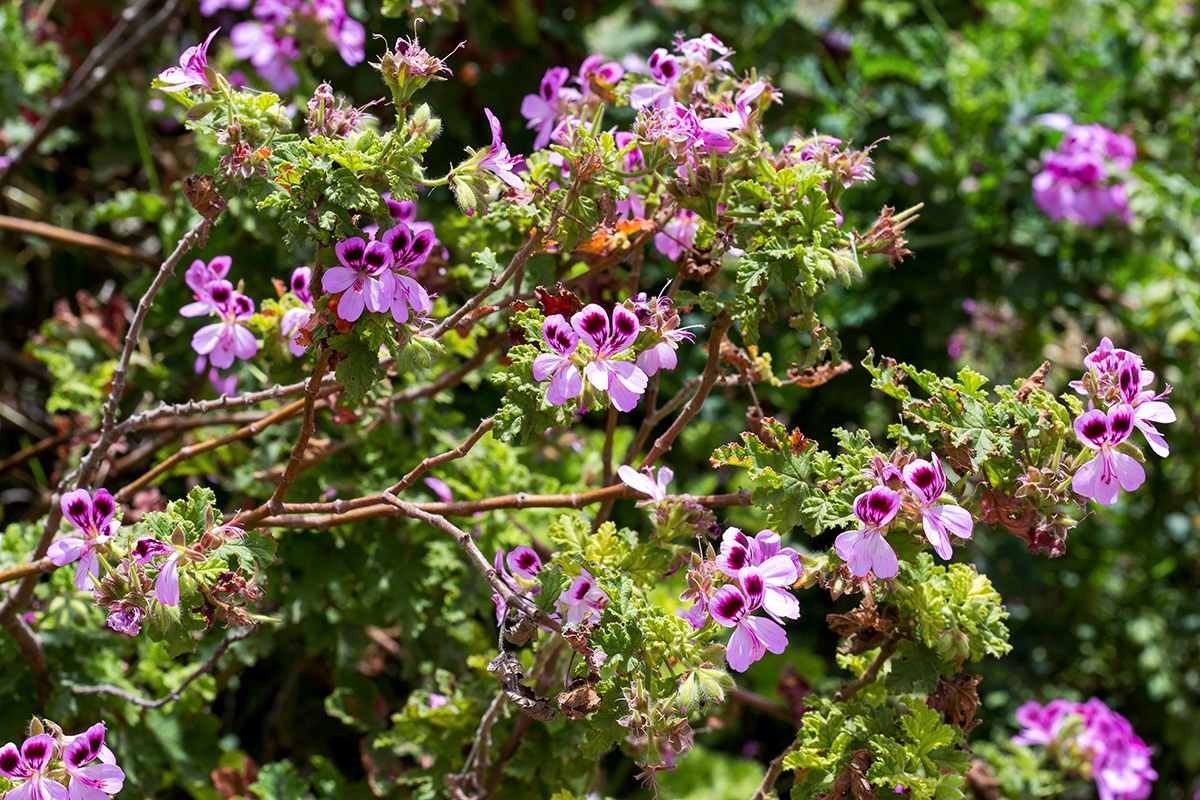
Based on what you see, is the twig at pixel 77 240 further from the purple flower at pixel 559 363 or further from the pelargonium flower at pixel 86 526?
the purple flower at pixel 559 363

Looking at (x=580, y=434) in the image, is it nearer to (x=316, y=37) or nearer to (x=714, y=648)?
(x=316, y=37)

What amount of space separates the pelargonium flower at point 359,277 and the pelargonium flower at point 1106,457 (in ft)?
2.38

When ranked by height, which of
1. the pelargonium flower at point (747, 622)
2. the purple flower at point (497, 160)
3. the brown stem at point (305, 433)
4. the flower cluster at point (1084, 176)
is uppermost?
the purple flower at point (497, 160)

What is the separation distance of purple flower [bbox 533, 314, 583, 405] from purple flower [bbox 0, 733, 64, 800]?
632 mm

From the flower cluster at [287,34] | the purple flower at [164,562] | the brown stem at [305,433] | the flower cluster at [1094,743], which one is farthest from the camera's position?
the flower cluster at [287,34]

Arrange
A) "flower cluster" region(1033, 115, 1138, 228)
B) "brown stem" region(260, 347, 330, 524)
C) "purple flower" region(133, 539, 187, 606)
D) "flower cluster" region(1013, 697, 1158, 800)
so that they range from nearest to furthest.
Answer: "purple flower" region(133, 539, 187, 606)
"brown stem" region(260, 347, 330, 524)
"flower cluster" region(1013, 697, 1158, 800)
"flower cluster" region(1033, 115, 1138, 228)

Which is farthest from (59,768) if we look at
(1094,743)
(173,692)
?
(1094,743)

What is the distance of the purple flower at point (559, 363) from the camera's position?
109 centimetres

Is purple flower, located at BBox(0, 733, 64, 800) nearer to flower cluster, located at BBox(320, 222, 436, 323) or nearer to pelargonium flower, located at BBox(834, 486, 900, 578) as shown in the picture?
flower cluster, located at BBox(320, 222, 436, 323)

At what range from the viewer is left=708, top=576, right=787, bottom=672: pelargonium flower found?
3.58 ft

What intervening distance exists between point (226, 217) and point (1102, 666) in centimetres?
267

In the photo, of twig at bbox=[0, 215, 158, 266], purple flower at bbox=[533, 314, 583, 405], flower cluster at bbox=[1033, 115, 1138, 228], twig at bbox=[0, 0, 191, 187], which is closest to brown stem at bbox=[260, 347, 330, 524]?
purple flower at bbox=[533, 314, 583, 405]

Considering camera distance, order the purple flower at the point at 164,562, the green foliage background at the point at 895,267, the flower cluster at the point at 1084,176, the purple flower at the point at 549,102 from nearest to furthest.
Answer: the purple flower at the point at 164,562
the purple flower at the point at 549,102
the green foliage background at the point at 895,267
the flower cluster at the point at 1084,176

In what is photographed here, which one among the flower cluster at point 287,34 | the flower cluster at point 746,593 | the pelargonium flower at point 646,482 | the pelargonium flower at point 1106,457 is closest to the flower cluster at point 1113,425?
the pelargonium flower at point 1106,457
